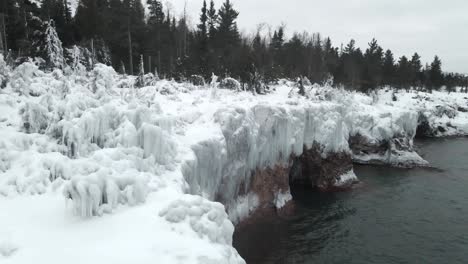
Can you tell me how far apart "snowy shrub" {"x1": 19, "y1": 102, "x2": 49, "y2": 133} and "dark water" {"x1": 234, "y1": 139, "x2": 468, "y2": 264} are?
33.6ft

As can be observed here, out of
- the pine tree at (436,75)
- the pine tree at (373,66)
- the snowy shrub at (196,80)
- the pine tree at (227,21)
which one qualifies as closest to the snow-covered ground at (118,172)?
the snowy shrub at (196,80)

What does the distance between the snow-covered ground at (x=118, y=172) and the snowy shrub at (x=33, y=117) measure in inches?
1.3

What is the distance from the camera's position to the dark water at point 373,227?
54.7ft

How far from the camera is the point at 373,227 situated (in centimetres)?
2000

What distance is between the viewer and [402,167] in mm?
33375

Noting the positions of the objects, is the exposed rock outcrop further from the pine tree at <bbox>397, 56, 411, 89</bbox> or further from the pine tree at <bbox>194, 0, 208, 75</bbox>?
the pine tree at <bbox>397, 56, 411, 89</bbox>

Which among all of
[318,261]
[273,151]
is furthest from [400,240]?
[273,151]

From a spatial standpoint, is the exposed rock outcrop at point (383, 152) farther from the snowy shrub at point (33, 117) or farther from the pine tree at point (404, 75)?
the pine tree at point (404, 75)

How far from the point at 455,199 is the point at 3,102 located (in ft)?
91.7

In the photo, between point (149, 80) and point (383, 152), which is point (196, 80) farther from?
point (383, 152)

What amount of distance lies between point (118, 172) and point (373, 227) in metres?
16.4

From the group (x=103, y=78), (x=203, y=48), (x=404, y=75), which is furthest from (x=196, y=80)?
(x=404, y=75)

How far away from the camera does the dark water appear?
54.7 feet

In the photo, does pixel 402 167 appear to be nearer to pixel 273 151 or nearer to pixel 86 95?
pixel 273 151
